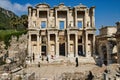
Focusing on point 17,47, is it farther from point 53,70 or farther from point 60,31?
point 53,70

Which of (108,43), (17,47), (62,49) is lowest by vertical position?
(62,49)

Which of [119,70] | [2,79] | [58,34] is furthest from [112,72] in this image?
[58,34]

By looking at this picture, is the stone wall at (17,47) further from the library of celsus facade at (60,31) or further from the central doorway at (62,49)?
the central doorway at (62,49)

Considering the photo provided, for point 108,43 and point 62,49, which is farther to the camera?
point 62,49

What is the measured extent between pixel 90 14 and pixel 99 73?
66.1 ft

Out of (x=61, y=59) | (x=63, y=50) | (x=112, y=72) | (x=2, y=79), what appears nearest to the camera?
(x=112, y=72)

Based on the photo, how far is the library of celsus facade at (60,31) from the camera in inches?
1757

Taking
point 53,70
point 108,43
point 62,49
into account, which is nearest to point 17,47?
point 62,49

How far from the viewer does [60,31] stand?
4578cm

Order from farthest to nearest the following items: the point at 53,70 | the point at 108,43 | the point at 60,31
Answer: the point at 60,31, the point at 108,43, the point at 53,70

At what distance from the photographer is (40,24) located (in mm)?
46344

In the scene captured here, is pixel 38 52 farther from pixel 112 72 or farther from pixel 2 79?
pixel 112 72

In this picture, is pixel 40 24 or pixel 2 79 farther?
pixel 40 24

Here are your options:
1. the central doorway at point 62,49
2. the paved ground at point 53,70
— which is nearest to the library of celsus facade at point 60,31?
the central doorway at point 62,49
